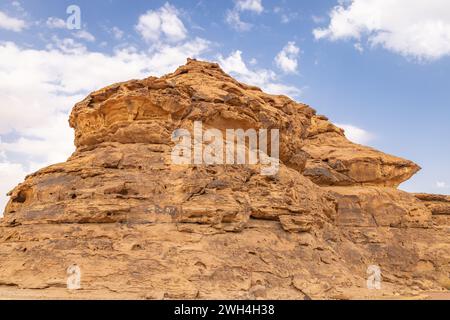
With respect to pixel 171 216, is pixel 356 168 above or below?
above

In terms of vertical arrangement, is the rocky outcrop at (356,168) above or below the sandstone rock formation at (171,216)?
above

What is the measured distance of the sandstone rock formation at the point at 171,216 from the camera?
10.7 meters

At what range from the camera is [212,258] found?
37.2 ft

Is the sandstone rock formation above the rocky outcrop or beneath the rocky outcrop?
beneath

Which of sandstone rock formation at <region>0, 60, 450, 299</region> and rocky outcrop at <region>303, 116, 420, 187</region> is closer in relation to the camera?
sandstone rock formation at <region>0, 60, 450, 299</region>

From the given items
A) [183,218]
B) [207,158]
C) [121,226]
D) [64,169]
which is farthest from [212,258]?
[64,169]

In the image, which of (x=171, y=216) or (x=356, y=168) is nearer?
(x=171, y=216)

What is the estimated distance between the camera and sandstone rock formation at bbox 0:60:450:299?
10.7 metres

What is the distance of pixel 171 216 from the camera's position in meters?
12.3

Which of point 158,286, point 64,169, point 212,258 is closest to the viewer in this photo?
point 158,286

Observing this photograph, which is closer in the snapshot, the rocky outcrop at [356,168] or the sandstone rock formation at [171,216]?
the sandstone rock formation at [171,216]
